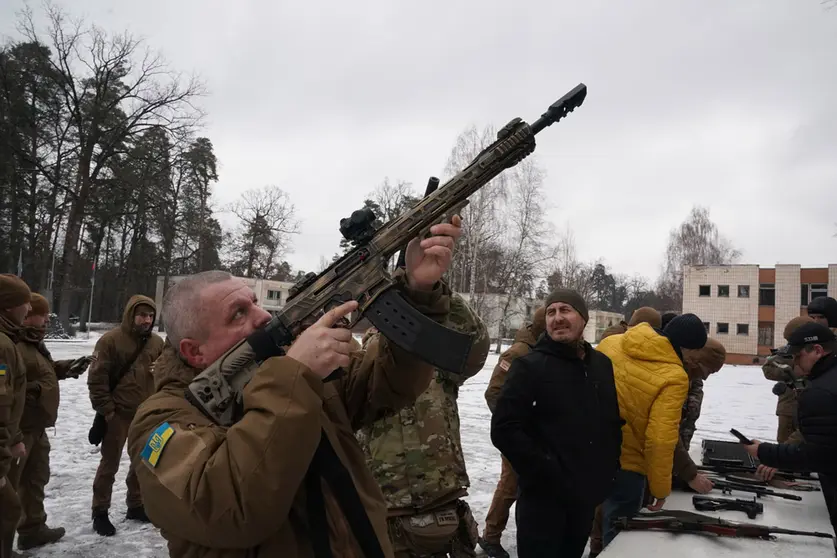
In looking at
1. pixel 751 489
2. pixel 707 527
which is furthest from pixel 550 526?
pixel 751 489

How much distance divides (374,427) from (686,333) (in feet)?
7.17

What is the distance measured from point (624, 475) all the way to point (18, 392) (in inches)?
170

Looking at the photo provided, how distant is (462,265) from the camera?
1000 inches

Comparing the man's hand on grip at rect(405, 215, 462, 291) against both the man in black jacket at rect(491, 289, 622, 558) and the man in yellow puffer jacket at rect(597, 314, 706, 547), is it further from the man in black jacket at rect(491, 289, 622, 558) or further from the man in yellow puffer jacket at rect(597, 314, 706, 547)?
the man in yellow puffer jacket at rect(597, 314, 706, 547)

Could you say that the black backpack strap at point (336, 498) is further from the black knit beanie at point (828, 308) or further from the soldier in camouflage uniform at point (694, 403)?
the black knit beanie at point (828, 308)

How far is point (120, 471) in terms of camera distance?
6023mm

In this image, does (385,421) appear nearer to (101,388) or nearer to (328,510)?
(328,510)

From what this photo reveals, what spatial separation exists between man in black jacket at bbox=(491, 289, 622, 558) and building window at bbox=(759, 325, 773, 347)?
139 feet

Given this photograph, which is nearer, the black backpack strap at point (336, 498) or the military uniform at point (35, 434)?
the black backpack strap at point (336, 498)

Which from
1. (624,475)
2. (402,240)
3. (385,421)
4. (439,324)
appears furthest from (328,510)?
(624,475)

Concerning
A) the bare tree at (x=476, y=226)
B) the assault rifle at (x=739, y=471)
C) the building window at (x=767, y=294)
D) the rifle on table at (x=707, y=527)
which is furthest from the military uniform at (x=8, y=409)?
the building window at (x=767, y=294)

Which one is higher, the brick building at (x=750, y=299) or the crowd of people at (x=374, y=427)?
the brick building at (x=750, y=299)

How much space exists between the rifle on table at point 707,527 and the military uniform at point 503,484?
1493mm

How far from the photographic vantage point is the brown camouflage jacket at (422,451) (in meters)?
2.57
